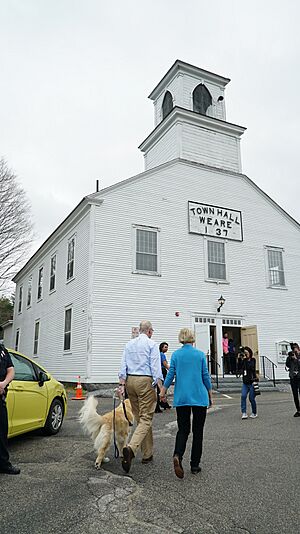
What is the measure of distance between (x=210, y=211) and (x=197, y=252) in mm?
2301

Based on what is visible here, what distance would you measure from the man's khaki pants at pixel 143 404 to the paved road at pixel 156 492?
32 cm

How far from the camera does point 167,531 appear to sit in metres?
3.65

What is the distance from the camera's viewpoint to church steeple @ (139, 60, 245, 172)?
22094 millimetres

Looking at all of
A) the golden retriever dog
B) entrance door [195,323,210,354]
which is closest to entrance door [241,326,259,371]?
entrance door [195,323,210,354]

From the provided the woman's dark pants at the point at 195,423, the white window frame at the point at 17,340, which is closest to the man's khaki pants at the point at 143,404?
the woman's dark pants at the point at 195,423

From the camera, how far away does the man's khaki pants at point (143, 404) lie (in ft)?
18.4

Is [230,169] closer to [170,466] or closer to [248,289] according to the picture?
[248,289]

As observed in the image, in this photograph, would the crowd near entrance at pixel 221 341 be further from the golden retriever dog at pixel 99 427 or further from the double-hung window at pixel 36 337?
the golden retriever dog at pixel 99 427

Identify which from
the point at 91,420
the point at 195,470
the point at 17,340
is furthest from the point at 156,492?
the point at 17,340

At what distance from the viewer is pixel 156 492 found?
4.62 meters

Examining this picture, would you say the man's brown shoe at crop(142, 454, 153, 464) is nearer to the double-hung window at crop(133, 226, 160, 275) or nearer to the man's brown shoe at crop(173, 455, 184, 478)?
the man's brown shoe at crop(173, 455, 184, 478)

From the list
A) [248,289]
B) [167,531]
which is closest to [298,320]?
[248,289]

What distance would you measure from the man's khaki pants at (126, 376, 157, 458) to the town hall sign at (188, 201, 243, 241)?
14.8 meters

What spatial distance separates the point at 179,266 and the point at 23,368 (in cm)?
1274
